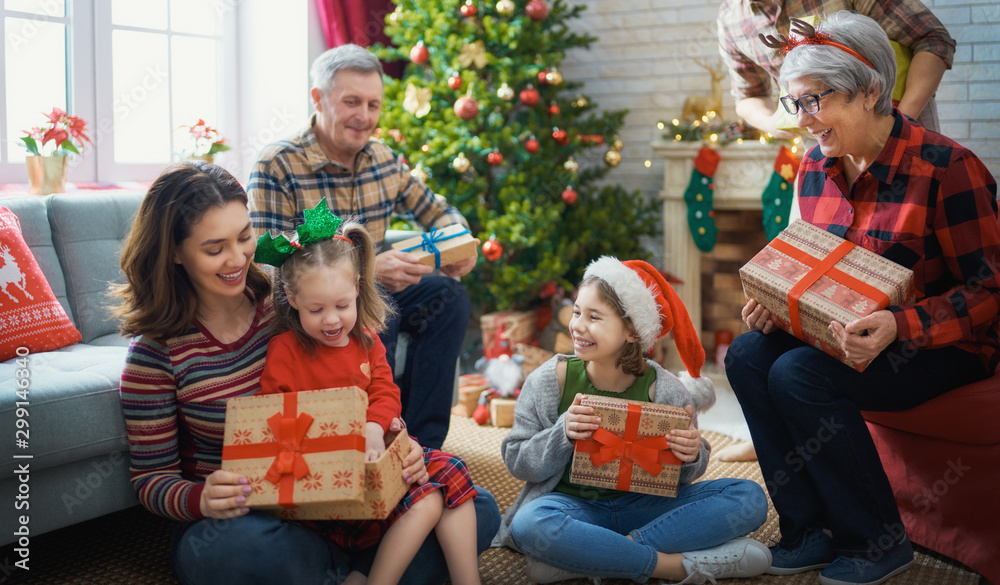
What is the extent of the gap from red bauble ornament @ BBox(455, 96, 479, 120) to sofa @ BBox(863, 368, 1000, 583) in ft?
6.24

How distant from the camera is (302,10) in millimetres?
3578

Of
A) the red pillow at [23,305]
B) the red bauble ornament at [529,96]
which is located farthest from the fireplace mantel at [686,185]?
the red pillow at [23,305]

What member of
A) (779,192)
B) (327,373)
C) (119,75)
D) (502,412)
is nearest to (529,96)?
(779,192)

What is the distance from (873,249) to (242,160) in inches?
112

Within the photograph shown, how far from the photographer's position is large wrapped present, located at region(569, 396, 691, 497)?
1.72 meters

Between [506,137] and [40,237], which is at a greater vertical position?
[506,137]

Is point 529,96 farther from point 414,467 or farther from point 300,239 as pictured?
point 414,467

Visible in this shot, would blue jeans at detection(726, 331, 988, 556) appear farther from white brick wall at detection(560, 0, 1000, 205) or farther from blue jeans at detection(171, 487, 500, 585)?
white brick wall at detection(560, 0, 1000, 205)

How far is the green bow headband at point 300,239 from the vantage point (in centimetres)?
160

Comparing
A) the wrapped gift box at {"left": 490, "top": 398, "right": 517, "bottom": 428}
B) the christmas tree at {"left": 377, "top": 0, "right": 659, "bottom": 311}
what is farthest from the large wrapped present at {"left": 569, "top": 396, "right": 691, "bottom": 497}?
the christmas tree at {"left": 377, "top": 0, "right": 659, "bottom": 311}

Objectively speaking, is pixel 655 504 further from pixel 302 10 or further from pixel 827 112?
pixel 302 10

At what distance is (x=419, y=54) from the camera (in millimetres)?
3268

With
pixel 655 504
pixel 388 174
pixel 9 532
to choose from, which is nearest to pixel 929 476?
pixel 655 504

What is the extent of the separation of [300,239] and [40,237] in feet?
3.66
